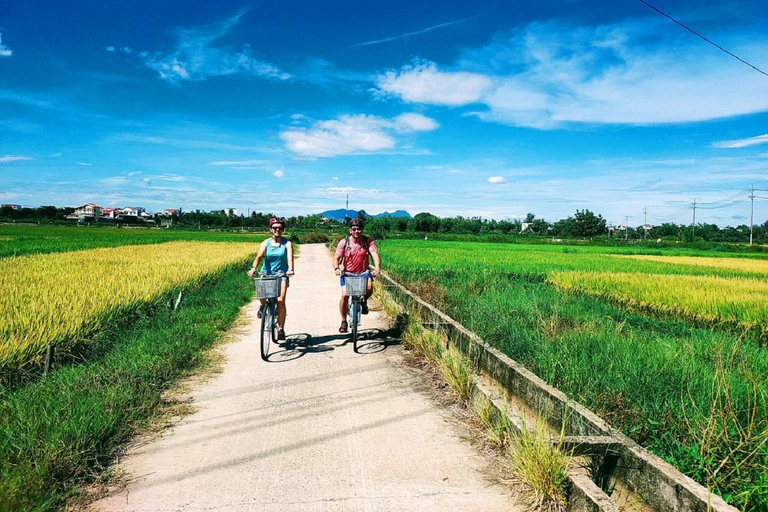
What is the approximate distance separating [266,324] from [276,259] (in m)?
0.96

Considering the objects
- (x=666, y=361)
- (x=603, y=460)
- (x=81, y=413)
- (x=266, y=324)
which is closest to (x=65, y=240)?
(x=266, y=324)

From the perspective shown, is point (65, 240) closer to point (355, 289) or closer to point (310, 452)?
point (355, 289)

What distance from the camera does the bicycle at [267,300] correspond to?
619 cm

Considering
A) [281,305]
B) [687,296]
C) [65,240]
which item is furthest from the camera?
[65,240]

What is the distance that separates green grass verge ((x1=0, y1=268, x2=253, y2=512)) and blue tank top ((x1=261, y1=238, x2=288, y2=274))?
4.85 ft

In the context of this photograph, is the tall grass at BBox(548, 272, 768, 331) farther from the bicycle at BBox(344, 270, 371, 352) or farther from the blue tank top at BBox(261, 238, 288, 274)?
the blue tank top at BBox(261, 238, 288, 274)

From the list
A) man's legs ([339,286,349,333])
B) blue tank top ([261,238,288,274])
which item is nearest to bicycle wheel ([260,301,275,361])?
blue tank top ([261,238,288,274])

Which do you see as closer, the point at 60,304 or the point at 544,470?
the point at 544,470

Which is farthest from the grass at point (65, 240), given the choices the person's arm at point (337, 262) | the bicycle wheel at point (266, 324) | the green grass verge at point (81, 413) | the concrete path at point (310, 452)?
the concrete path at point (310, 452)

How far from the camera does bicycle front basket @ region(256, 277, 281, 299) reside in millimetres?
6199

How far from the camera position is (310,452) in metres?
3.54

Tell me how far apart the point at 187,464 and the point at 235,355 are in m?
3.21

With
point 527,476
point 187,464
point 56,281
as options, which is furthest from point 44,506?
point 56,281

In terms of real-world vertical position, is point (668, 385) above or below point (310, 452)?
above
